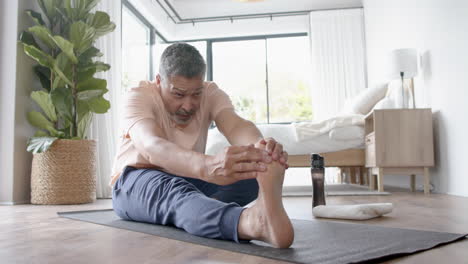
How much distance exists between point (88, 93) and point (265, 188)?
2614 mm

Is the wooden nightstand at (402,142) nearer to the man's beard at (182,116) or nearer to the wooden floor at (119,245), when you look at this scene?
the wooden floor at (119,245)

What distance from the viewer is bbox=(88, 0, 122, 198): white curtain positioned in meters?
4.12

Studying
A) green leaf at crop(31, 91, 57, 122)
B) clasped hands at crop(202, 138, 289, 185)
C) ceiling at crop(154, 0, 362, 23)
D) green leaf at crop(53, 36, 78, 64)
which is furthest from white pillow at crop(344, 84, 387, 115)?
clasped hands at crop(202, 138, 289, 185)

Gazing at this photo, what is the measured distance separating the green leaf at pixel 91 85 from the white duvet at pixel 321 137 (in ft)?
3.65

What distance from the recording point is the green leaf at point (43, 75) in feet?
11.5

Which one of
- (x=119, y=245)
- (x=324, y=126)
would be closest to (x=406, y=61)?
(x=324, y=126)

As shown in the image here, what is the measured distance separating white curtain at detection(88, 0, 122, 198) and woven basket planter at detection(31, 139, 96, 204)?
526 millimetres

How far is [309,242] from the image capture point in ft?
4.25

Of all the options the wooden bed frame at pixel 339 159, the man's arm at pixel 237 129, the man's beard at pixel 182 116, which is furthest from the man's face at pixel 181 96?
the wooden bed frame at pixel 339 159

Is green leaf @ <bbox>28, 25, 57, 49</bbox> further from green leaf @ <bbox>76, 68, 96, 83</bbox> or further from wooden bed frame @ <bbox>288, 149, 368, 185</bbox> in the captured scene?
wooden bed frame @ <bbox>288, 149, 368, 185</bbox>

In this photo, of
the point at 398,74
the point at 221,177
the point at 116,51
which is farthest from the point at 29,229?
the point at 398,74

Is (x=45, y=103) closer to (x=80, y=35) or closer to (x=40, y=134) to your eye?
(x=40, y=134)

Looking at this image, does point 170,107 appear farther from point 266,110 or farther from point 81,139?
point 266,110

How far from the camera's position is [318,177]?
2.10m
